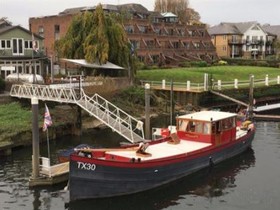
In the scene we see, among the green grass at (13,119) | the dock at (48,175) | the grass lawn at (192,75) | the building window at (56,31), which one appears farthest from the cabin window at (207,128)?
the building window at (56,31)

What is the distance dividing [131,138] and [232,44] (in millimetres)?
84436

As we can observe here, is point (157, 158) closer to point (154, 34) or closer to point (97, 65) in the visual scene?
point (97, 65)

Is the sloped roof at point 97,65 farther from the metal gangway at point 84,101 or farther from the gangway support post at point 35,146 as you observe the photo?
the gangway support post at point 35,146

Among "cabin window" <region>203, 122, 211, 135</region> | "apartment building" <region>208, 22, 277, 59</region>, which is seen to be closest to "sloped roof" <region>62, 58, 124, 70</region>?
"cabin window" <region>203, 122, 211, 135</region>

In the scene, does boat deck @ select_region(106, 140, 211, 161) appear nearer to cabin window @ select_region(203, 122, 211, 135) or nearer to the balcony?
cabin window @ select_region(203, 122, 211, 135)

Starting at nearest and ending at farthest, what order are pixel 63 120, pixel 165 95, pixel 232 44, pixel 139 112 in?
1. pixel 63 120
2. pixel 139 112
3. pixel 165 95
4. pixel 232 44

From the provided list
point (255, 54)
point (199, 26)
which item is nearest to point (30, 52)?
point (199, 26)

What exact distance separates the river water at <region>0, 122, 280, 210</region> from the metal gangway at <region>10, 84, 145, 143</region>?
15.4ft

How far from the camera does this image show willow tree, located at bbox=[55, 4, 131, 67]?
5166cm

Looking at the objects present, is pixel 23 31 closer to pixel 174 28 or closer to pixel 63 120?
pixel 63 120

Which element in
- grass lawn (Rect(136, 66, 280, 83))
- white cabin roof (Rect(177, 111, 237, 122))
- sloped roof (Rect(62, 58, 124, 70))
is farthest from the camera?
grass lawn (Rect(136, 66, 280, 83))

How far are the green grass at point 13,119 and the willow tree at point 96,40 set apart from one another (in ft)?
43.0

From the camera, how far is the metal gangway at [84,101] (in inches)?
1318

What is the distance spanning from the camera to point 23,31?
55.2 metres
